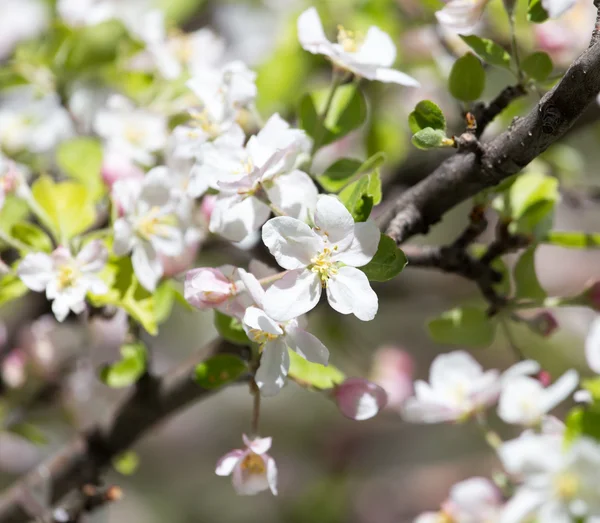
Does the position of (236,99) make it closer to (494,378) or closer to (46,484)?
(494,378)

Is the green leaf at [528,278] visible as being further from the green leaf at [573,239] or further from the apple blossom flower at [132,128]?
the apple blossom flower at [132,128]

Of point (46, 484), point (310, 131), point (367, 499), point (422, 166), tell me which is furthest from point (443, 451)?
point (310, 131)

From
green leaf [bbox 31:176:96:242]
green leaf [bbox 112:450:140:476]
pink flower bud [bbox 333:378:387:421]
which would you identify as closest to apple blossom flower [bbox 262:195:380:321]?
pink flower bud [bbox 333:378:387:421]

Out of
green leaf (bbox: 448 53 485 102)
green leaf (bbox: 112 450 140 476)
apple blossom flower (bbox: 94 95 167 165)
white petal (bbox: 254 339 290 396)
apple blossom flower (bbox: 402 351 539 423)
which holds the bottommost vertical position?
green leaf (bbox: 112 450 140 476)

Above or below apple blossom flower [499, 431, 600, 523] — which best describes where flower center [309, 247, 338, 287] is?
above

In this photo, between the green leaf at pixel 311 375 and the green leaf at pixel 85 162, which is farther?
the green leaf at pixel 85 162

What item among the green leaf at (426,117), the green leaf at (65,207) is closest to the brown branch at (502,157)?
the green leaf at (426,117)

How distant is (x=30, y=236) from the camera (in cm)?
57

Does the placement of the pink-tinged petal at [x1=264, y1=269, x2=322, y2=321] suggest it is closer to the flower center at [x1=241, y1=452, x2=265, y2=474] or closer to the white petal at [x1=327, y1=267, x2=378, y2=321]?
the white petal at [x1=327, y1=267, x2=378, y2=321]

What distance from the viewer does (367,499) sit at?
1753 mm

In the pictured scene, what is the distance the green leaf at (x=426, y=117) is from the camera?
1.50 ft

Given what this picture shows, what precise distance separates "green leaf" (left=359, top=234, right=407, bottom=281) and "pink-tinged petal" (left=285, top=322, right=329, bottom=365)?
0.05 meters

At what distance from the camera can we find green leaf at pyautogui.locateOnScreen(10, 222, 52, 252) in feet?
1.87

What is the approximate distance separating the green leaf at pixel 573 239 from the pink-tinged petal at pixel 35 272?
1.29ft
